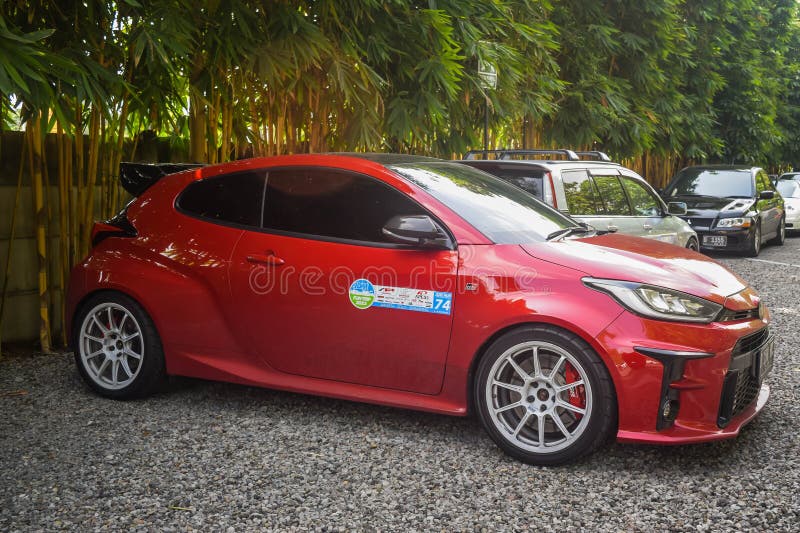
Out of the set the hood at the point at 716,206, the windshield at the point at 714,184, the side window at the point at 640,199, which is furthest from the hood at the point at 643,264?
the windshield at the point at 714,184

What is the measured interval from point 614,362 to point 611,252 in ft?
2.32

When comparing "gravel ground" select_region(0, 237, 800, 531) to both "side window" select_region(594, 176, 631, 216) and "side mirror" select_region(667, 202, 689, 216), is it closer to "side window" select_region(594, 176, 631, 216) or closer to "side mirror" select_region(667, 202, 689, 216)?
"side window" select_region(594, 176, 631, 216)

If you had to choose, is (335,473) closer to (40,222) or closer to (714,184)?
(40,222)

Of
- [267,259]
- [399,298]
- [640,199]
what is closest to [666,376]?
[399,298]

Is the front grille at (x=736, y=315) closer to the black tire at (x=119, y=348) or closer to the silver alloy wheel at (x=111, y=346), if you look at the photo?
the black tire at (x=119, y=348)

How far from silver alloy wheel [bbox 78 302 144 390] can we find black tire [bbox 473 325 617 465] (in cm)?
207

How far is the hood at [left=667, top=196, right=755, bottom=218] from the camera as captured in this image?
1330cm

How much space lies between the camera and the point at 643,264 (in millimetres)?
4082

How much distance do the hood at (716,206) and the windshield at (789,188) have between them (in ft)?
21.4

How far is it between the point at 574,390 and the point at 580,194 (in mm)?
3382

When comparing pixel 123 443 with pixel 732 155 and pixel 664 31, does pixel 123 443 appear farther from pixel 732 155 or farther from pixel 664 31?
pixel 732 155

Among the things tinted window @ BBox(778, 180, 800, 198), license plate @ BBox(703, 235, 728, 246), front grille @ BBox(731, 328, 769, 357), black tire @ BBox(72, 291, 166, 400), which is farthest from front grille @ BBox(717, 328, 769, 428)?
tinted window @ BBox(778, 180, 800, 198)

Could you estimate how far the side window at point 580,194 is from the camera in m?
6.86

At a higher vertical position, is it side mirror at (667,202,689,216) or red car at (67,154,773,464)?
side mirror at (667,202,689,216)
